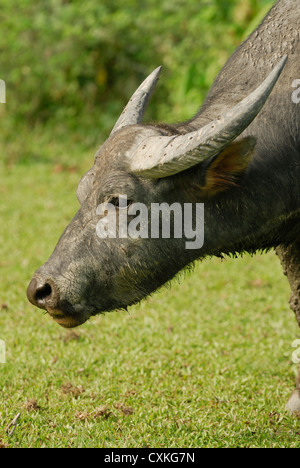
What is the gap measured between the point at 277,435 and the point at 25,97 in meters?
9.45

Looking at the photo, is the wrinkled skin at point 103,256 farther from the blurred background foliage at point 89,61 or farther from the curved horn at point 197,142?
the blurred background foliage at point 89,61

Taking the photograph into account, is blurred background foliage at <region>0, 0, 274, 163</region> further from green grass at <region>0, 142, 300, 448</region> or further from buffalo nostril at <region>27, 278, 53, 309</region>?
buffalo nostril at <region>27, 278, 53, 309</region>

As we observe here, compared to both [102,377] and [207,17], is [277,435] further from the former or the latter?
[207,17]

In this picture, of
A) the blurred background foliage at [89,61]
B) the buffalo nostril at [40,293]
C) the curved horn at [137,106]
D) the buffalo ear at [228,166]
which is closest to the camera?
the buffalo ear at [228,166]

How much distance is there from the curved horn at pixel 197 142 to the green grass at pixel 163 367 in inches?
31.8

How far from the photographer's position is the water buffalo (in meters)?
3.38

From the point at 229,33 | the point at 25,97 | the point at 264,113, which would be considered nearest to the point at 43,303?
the point at 264,113

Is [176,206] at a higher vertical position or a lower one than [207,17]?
lower

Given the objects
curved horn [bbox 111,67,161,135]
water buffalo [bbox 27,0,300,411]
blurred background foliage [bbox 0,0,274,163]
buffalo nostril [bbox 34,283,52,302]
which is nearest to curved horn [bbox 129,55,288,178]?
water buffalo [bbox 27,0,300,411]

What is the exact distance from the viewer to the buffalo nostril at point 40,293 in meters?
3.39

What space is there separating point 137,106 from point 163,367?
1.91m

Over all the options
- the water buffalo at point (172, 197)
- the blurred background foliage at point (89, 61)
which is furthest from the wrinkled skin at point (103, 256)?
the blurred background foliage at point (89, 61)

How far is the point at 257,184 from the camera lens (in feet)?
11.5

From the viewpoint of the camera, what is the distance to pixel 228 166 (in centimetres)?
337
